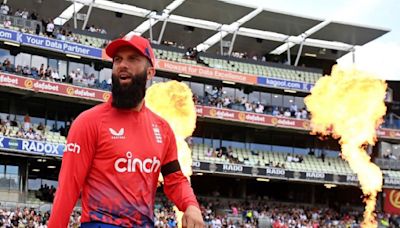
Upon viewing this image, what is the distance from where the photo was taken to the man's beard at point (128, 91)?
3.70m

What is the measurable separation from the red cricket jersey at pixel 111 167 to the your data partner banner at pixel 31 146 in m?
29.9

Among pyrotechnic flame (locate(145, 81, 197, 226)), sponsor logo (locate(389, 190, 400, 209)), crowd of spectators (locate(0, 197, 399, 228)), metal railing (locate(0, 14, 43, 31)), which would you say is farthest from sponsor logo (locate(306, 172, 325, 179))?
metal railing (locate(0, 14, 43, 31))

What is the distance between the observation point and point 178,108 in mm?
34031

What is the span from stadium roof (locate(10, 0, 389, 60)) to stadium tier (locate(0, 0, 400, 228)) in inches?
4.1

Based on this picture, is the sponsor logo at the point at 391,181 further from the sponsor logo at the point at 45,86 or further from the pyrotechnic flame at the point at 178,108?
the sponsor logo at the point at 45,86

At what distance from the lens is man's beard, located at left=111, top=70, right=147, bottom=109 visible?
3703 mm

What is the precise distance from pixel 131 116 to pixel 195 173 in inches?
1421

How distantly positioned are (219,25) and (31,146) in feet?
53.7

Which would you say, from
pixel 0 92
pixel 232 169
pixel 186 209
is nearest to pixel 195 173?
pixel 232 169

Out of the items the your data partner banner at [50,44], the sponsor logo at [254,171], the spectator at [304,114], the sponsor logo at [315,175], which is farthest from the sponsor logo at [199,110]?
the sponsor logo at [315,175]

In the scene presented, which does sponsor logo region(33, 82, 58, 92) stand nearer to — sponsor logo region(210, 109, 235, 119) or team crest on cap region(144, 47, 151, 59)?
sponsor logo region(210, 109, 235, 119)

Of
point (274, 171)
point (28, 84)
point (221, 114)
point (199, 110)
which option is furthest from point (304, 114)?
point (28, 84)

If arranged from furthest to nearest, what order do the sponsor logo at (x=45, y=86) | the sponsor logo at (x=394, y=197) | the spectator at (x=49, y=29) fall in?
1. the sponsor logo at (x=394, y=197)
2. the spectator at (x=49, y=29)
3. the sponsor logo at (x=45, y=86)

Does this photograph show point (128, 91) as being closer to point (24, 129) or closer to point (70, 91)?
point (24, 129)
